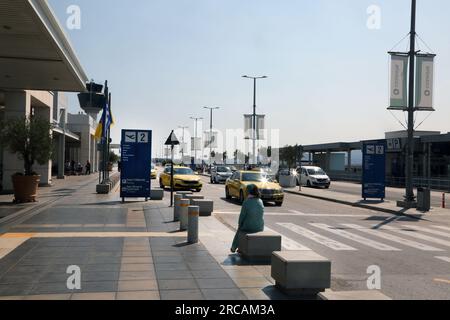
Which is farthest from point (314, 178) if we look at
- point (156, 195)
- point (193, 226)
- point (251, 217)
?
point (251, 217)

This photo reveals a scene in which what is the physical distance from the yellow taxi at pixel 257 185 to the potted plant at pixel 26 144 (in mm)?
8784

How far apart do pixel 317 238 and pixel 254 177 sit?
37.1ft

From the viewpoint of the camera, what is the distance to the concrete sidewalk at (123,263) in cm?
698

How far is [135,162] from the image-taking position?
70.9 ft

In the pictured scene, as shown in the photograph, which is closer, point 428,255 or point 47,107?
point 428,255

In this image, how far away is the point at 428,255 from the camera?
35.9ft

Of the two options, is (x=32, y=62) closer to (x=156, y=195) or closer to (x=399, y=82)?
(x=156, y=195)

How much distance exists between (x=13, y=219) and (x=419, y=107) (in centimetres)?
1792

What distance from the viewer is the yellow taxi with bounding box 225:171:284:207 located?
22.1 meters

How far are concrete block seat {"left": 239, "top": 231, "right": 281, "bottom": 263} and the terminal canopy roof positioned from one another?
24.9ft

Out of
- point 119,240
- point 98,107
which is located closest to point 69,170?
point 119,240

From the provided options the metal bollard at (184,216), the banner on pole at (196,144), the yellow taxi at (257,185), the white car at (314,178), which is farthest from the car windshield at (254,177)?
the banner on pole at (196,144)

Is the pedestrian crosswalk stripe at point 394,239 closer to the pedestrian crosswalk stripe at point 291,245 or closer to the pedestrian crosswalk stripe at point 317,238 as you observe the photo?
the pedestrian crosswalk stripe at point 317,238
